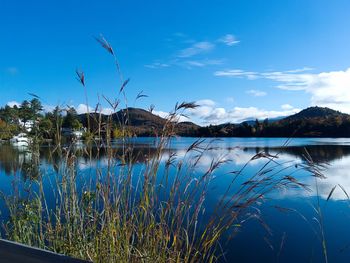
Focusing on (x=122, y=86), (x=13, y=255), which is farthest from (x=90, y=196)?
(x=13, y=255)

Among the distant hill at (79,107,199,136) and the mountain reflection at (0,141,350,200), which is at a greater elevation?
the distant hill at (79,107,199,136)

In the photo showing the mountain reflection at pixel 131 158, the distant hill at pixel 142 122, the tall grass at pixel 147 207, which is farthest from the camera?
the mountain reflection at pixel 131 158

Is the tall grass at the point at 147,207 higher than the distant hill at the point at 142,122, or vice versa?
the distant hill at the point at 142,122

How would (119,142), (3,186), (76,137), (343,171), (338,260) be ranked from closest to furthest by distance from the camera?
(119,142)
(76,137)
(338,260)
(3,186)
(343,171)

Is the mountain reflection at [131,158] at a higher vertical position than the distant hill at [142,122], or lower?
lower

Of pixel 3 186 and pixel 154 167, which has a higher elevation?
pixel 154 167

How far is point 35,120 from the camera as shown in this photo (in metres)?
3.03

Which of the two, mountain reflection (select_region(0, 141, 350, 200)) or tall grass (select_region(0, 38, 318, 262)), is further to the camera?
mountain reflection (select_region(0, 141, 350, 200))

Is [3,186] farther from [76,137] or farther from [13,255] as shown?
[13,255]

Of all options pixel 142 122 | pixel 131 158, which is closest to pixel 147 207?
pixel 131 158

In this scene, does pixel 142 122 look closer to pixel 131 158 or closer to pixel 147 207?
pixel 131 158

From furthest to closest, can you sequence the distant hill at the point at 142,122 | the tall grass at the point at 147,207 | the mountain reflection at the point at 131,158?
the mountain reflection at the point at 131,158 → the distant hill at the point at 142,122 → the tall grass at the point at 147,207

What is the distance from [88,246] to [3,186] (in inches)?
350

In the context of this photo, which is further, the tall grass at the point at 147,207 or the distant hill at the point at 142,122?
the distant hill at the point at 142,122
